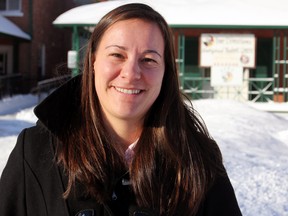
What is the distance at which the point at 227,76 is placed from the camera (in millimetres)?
15344

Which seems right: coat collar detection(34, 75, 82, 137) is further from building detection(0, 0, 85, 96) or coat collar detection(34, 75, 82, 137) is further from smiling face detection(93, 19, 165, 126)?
building detection(0, 0, 85, 96)

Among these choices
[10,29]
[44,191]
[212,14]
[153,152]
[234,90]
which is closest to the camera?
[44,191]

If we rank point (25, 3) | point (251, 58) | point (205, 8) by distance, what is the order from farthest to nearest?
point (25, 3), point (205, 8), point (251, 58)

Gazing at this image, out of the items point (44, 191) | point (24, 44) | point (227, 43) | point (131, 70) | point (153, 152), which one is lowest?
point (44, 191)

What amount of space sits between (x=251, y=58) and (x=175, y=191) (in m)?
13.8

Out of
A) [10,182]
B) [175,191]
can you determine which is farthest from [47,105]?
[175,191]

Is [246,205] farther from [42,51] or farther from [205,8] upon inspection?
[42,51]

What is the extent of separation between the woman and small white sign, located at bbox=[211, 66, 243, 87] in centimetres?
1343

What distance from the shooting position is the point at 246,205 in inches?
200

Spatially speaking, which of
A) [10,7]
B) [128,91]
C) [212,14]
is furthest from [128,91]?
[10,7]

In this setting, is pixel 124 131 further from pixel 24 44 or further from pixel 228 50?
pixel 24 44

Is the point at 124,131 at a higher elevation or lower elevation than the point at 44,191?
higher

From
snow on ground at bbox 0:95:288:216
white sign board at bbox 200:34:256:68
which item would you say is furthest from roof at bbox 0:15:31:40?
white sign board at bbox 200:34:256:68

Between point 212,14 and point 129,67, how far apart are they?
47.2 feet
